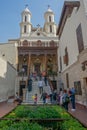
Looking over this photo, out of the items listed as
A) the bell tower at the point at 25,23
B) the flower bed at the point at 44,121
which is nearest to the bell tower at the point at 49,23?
the bell tower at the point at 25,23

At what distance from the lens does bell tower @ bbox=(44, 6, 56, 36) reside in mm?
33225

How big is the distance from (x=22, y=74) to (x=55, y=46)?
6.87m

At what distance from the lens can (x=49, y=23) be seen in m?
34.5

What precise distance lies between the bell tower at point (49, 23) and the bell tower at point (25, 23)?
3893 mm

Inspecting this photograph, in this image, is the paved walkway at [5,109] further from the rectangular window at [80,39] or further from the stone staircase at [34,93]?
the rectangular window at [80,39]

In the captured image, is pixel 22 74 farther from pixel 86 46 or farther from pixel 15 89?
pixel 86 46

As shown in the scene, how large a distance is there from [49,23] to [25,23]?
18.1 feet

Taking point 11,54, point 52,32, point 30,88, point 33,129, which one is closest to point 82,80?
point 30,88

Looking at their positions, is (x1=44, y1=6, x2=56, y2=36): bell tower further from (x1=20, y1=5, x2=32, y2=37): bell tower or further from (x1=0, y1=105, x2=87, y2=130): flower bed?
(x1=0, y1=105, x2=87, y2=130): flower bed

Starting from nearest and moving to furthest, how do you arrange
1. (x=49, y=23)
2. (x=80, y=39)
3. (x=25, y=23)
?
(x=80, y=39) → (x=25, y=23) → (x=49, y=23)

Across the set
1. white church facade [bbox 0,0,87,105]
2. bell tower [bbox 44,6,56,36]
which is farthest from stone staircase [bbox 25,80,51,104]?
bell tower [bbox 44,6,56,36]

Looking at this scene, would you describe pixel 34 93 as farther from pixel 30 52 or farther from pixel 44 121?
pixel 44 121

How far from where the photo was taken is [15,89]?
66.8 feet

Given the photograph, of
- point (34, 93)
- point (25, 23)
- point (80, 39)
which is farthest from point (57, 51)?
point (25, 23)
